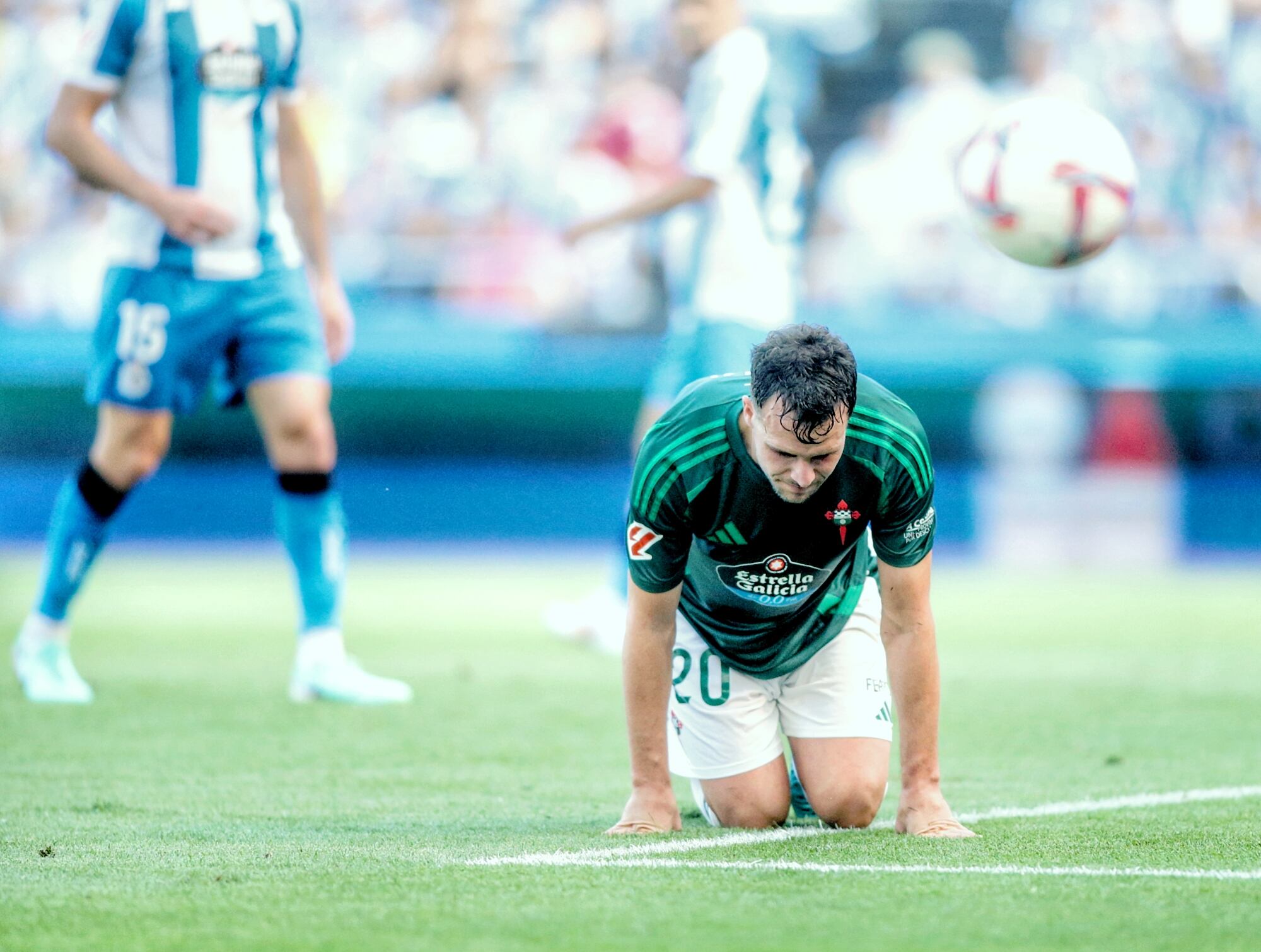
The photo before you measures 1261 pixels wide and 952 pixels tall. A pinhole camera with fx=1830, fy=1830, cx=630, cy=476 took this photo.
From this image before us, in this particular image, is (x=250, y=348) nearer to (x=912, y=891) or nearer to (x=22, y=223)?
(x=912, y=891)

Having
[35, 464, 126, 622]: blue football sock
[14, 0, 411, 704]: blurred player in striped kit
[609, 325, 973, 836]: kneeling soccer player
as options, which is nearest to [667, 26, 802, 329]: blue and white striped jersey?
[14, 0, 411, 704]: blurred player in striped kit

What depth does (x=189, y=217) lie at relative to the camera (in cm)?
614

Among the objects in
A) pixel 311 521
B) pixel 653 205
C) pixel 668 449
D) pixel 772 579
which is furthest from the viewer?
pixel 653 205

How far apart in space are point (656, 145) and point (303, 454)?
8934 millimetres

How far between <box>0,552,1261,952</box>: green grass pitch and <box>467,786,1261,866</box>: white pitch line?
0.06m

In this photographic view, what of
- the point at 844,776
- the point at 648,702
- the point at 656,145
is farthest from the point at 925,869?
the point at 656,145

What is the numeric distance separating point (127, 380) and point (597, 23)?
36.2 feet

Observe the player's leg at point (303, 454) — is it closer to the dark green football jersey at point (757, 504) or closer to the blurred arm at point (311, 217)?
the blurred arm at point (311, 217)

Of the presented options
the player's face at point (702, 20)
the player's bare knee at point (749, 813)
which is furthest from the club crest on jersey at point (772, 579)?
the player's face at point (702, 20)

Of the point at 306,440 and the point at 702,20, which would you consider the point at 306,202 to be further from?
the point at 702,20

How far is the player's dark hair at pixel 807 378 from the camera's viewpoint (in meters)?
3.65

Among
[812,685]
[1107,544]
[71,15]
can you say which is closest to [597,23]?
[71,15]

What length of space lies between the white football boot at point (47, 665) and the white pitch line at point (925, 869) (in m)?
3.22

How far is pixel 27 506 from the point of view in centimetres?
1473
